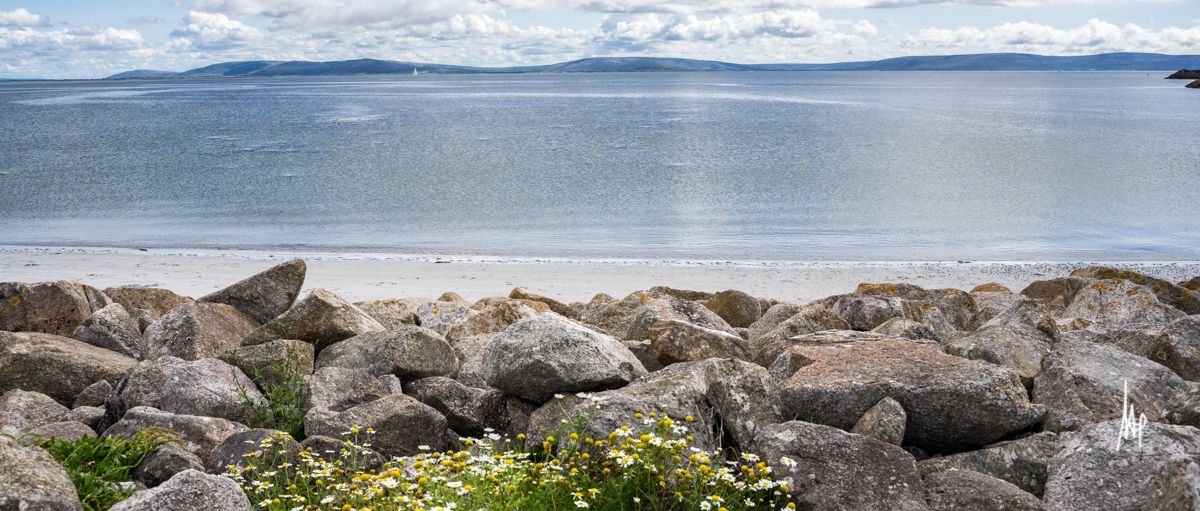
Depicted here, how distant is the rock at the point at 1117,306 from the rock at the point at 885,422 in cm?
479

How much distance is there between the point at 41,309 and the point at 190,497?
5.30m

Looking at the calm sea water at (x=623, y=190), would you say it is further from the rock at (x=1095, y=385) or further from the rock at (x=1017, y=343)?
the rock at (x=1095, y=385)

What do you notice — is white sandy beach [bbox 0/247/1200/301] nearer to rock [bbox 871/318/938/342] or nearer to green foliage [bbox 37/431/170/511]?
rock [bbox 871/318/938/342]

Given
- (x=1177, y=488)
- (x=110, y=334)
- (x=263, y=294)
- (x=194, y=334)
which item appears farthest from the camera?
(x=263, y=294)

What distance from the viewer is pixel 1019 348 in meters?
6.23

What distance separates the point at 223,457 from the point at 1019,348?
5.02 m

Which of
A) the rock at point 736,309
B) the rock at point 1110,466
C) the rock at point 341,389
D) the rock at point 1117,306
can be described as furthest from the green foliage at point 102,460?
the rock at point 1117,306

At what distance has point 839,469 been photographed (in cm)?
408

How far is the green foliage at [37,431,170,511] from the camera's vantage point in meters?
4.19

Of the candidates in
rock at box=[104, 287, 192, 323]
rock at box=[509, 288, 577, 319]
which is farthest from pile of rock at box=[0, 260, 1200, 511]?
rock at box=[509, 288, 577, 319]

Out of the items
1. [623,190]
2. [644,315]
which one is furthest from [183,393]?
[623,190]

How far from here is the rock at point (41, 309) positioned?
7.79 m

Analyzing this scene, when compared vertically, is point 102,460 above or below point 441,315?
above

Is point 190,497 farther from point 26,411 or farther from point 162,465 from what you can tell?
point 26,411
